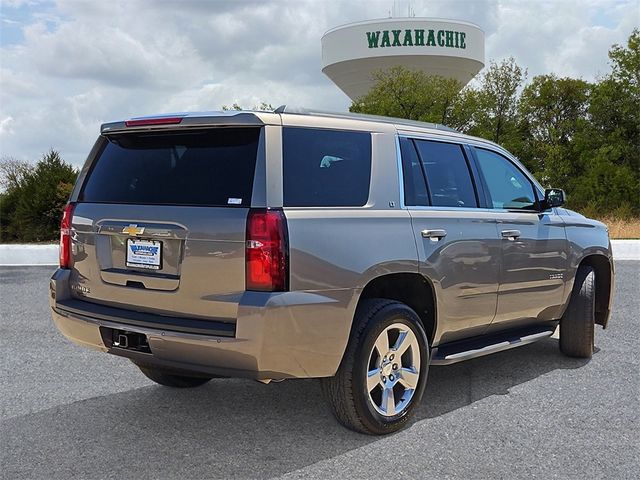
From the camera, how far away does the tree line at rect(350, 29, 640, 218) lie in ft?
85.9

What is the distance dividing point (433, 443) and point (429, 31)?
40.6m

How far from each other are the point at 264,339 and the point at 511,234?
8.18ft

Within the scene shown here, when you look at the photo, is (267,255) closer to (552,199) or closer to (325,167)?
(325,167)

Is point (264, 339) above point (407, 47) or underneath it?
underneath

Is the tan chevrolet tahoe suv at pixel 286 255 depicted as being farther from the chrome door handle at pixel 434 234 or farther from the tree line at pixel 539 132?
the tree line at pixel 539 132

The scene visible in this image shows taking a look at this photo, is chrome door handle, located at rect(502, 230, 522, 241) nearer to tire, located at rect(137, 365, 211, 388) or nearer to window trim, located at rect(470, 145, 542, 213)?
window trim, located at rect(470, 145, 542, 213)

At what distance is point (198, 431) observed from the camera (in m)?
4.30

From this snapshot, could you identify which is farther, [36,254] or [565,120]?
[565,120]

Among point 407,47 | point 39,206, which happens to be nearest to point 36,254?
point 39,206

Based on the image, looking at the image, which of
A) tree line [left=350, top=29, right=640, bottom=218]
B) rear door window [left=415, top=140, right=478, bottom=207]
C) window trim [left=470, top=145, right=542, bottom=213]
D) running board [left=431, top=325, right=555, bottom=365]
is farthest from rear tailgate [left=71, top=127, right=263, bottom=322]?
tree line [left=350, top=29, right=640, bottom=218]

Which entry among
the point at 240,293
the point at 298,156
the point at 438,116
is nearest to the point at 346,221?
the point at 298,156

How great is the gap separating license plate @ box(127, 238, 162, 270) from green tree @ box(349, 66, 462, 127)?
94.7 ft

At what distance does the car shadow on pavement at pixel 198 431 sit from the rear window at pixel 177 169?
1397 mm

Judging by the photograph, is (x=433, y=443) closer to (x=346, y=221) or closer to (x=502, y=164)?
(x=346, y=221)
